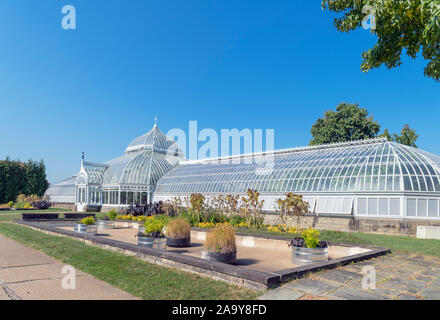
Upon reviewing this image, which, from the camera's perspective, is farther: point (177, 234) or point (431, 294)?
point (177, 234)

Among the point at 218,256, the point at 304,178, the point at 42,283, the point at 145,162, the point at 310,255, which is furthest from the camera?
the point at 145,162

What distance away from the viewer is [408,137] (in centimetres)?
4294

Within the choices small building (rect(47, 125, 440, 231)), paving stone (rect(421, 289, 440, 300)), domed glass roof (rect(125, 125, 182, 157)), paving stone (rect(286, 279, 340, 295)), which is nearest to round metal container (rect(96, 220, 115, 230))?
small building (rect(47, 125, 440, 231))

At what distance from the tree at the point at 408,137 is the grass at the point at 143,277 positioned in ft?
145

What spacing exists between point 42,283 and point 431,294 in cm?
769

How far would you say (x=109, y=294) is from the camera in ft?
18.7

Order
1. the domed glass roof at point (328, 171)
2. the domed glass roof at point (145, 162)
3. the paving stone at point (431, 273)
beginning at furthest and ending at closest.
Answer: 1. the domed glass roof at point (145, 162)
2. the domed glass roof at point (328, 171)
3. the paving stone at point (431, 273)

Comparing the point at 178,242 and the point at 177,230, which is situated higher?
the point at 177,230

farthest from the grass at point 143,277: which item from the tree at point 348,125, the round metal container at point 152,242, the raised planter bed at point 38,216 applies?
the tree at point 348,125

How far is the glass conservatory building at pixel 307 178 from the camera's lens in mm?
19172

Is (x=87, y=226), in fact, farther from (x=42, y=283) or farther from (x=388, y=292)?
(x=388, y=292)

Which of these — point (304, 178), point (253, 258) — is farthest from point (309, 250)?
point (304, 178)

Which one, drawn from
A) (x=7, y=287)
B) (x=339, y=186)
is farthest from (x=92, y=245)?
(x=339, y=186)

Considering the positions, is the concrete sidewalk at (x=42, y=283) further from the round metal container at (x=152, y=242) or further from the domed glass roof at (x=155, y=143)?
the domed glass roof at (x=155, y=143)
